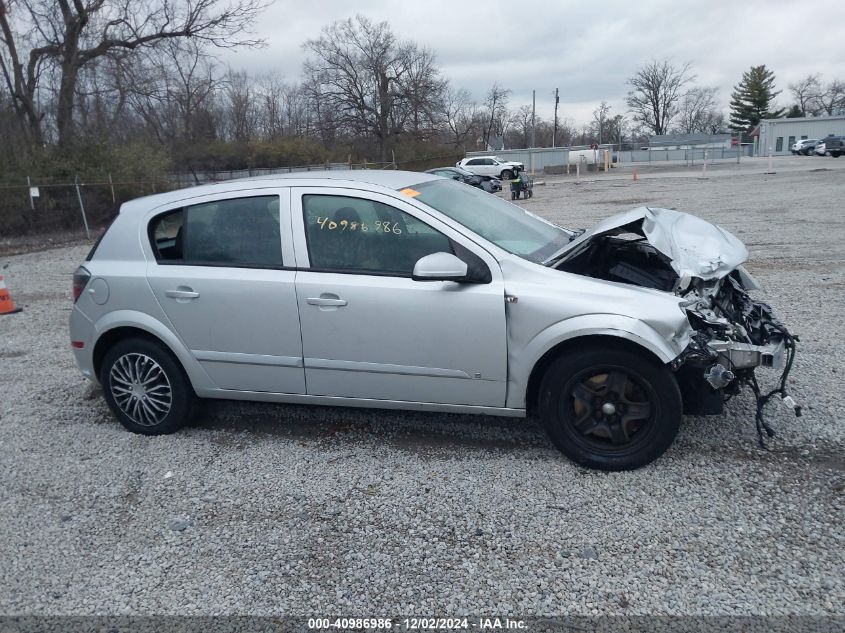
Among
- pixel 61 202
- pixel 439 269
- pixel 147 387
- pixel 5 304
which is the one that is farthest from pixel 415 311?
pixel 61 202

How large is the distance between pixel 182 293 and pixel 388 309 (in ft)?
4.80

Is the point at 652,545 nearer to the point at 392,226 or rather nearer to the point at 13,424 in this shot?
the point at 392,226

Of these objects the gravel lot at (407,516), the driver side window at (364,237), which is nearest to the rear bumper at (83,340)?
the gravel lot at (407,516)

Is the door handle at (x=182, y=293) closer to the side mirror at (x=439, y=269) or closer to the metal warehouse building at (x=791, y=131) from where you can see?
the side mirror at (x=439, y=269)

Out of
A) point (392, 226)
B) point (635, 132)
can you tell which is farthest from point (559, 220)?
point (635, 132)

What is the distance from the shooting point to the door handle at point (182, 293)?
4535 mm

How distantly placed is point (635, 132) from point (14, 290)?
9368 cm

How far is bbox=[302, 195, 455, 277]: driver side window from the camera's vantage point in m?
4.19

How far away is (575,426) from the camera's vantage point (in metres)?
3.94

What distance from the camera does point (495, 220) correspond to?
4711 mm

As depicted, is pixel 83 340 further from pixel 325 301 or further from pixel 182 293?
pixel 325 301

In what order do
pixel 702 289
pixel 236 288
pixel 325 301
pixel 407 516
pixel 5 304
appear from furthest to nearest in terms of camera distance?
pixel 5 304 → pixel 236 288 → pixel 325 301 → pixel 702 289 → pixel 407 516

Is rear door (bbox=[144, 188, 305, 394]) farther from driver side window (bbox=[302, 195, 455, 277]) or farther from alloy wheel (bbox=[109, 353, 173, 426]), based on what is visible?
alloy wheel (bbox=[109, 353, 173, 426])

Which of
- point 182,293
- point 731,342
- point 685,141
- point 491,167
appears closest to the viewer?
point 731,342
